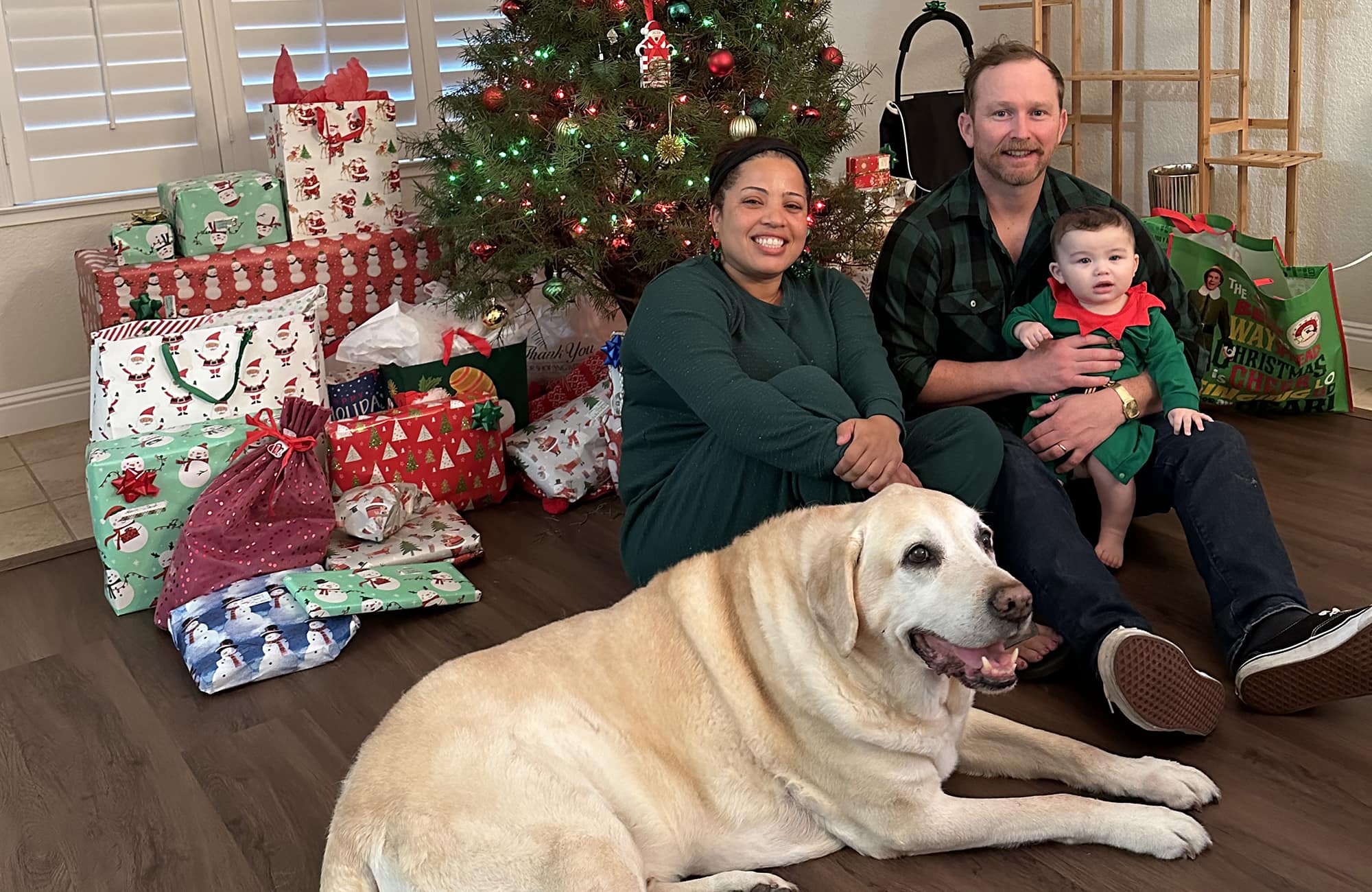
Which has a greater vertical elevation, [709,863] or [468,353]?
[468,353]

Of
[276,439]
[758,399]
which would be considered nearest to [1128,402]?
[758,399]

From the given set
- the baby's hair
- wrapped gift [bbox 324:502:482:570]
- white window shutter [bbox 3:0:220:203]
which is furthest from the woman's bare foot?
white window shutter [bbox 3:0:220:203]

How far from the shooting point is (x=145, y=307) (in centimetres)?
316

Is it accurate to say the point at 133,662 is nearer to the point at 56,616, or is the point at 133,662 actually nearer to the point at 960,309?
the point at 56,616

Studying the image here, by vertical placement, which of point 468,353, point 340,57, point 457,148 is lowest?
point 468,353

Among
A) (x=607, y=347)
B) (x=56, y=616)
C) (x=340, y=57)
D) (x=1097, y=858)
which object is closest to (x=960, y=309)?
(x=607, y=347)

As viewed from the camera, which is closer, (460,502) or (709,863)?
(709,863)

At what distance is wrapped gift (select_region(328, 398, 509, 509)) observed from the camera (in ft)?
9.59

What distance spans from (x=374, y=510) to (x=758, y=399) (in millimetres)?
1181

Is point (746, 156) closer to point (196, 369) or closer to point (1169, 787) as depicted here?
point (1169, 787)

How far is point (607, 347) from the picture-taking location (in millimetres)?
3125

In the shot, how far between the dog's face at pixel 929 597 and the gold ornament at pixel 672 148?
5.47ft

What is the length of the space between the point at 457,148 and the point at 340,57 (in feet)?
4.22

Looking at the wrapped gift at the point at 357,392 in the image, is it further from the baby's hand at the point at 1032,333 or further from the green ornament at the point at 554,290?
the baby's hand at the point at 1032,333
